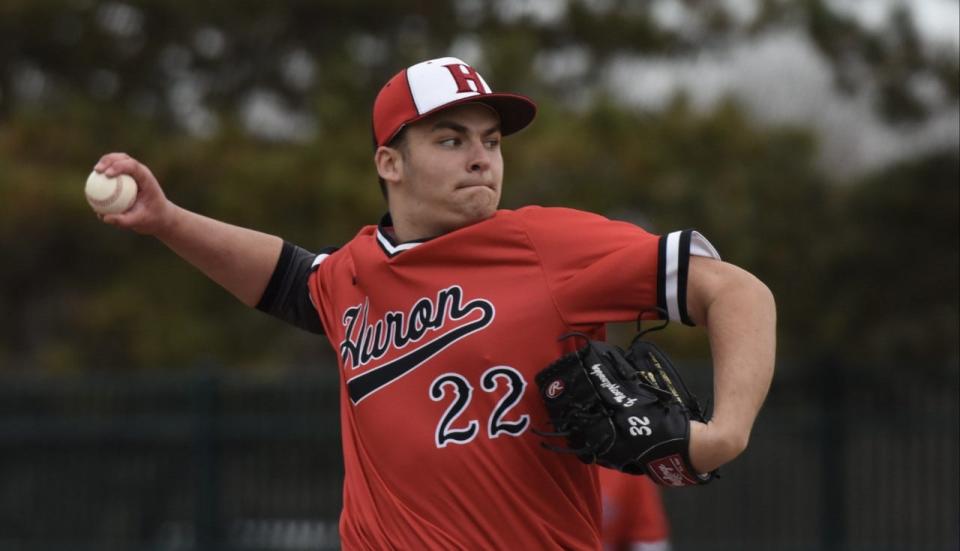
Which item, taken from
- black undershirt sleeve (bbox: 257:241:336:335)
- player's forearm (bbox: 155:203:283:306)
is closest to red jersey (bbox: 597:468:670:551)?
black undershirt sleeve (bbox: 257:241:336:335)

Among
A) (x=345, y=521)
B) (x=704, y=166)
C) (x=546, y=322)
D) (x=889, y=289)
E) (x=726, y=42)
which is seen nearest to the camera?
(x=546, y=322)

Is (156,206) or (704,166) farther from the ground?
(704,166)

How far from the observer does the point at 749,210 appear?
42.3 ft

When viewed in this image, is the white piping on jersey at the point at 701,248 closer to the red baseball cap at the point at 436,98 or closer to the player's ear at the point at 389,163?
the red baseball cap at the point at 436,98

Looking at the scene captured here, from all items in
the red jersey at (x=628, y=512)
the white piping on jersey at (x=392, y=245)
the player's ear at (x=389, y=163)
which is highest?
the player's ear at (x=389, y=163)

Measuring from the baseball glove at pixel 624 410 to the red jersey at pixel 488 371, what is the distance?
Answer: 140 mm

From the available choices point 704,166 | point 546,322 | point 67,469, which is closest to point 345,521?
point 546,322

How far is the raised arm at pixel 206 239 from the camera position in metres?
4.33

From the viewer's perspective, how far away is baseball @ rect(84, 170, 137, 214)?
421 centimetres

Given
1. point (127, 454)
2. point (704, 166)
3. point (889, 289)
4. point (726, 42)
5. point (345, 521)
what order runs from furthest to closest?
1. point (726, 42)
2. point (704, 166)
3. point (127, 454)
4. point (889, 289)
5. point (345, 521)

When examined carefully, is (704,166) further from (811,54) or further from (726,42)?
(726,42)

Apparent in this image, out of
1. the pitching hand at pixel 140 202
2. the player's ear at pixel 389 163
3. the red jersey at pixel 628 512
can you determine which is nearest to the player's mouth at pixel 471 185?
the player's ear at pixel 389 163

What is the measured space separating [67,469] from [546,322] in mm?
9295

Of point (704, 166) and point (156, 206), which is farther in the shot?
point (704, 166)
